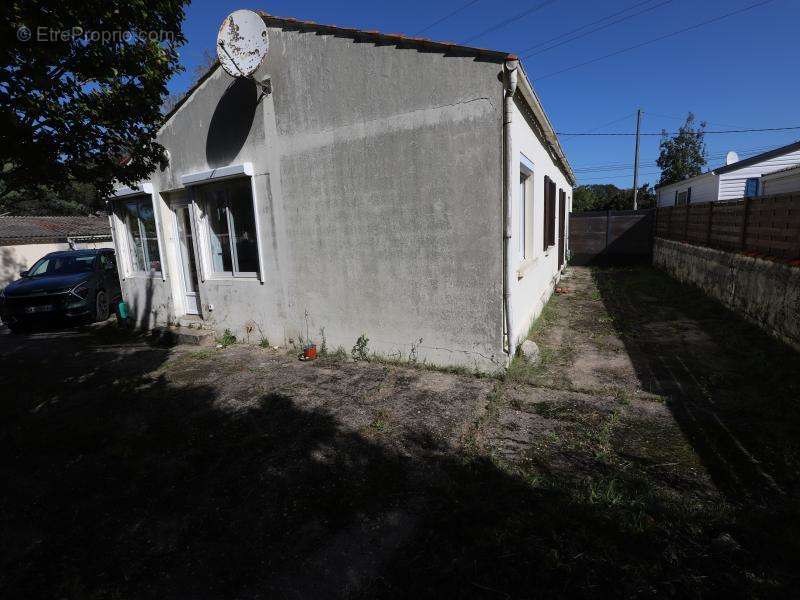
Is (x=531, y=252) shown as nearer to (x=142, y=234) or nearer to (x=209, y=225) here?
(x=209, y=225)

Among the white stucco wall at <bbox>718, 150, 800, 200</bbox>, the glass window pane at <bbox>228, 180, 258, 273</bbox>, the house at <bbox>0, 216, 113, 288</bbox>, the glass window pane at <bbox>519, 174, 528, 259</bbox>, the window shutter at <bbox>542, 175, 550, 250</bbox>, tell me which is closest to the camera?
the glass window pane at <bbox>519, 174, 528, 259</bbox>

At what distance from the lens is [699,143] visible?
31688mm

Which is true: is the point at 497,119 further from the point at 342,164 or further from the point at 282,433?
the point at 282,433

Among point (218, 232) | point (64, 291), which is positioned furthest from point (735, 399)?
point (64, 291)

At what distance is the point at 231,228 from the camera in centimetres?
699

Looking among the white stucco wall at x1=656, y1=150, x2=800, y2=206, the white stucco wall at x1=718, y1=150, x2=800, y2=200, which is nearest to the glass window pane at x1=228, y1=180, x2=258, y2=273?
the white stucco wall at x1=656, y1=150, x2=800, y2=206

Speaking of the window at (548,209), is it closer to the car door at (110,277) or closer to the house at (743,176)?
the house at (743,176)

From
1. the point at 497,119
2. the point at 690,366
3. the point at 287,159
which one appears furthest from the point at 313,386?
the point at 690,366

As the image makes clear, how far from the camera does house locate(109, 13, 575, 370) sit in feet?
14.6

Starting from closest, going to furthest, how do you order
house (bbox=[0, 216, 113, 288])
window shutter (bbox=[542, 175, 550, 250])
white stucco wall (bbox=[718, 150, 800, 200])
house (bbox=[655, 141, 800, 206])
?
window shutter (bbox=[542, 175, 550, 250]), house (bbox=[655, 141, 800, 206]), white stucco wall (bbox=[718, 150, 800, 200]), house (bbox=[0, 216, 113, 288])

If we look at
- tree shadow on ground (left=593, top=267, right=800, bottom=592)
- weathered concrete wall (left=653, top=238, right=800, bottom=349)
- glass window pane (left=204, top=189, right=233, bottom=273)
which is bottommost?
tree shadow on ground (left=593, top=267, right=800, bottom=592)

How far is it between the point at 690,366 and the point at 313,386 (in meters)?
4.45

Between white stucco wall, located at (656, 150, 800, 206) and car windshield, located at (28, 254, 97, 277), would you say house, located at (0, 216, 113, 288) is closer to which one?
car windshield, located at (28, 254, 97, 277)

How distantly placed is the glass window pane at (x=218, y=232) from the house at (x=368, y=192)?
3 centimetres
